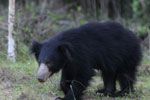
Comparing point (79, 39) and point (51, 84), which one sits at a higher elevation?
point (79, 39)

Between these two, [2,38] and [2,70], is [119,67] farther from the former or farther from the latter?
[2,38]

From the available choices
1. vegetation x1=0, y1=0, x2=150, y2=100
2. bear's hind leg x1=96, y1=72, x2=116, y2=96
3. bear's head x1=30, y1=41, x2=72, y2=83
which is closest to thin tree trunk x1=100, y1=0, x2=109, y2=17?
vegetation x1=0, y1=0, x2=150, y2=100

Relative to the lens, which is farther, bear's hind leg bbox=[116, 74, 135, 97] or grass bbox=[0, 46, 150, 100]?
bear's hind leg bbox=[116, 74, 135, 97]

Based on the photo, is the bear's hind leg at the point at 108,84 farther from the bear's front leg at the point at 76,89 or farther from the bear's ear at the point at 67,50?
the bear's ear at the point at 67,50

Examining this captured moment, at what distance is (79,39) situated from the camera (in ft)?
15.8

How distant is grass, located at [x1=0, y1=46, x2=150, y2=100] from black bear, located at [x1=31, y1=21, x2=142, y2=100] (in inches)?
10.1

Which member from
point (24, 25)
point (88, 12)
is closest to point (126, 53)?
point (24, 25)

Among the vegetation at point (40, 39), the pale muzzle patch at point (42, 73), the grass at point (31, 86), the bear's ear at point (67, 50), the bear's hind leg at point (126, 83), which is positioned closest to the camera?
the pale muzzle patch at point (42, 73)

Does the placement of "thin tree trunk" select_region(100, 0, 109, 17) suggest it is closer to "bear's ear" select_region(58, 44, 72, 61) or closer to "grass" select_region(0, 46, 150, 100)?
"grass" select_region(0, 46, 150, 100)

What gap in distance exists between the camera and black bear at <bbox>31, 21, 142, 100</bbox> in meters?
4.54

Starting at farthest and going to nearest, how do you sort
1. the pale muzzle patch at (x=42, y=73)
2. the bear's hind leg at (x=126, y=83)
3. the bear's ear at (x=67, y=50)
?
the bear's hind leg at (x=126, y=83), the bear's ear at (x=67, y=50), the pale muzzle patch at (x=42, y=73)

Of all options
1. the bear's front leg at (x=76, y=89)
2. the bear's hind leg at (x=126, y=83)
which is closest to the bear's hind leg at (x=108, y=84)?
the bear's hind leg at (x=126, y=83)

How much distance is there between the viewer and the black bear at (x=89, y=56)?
4539mm

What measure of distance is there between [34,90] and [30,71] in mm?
1191
